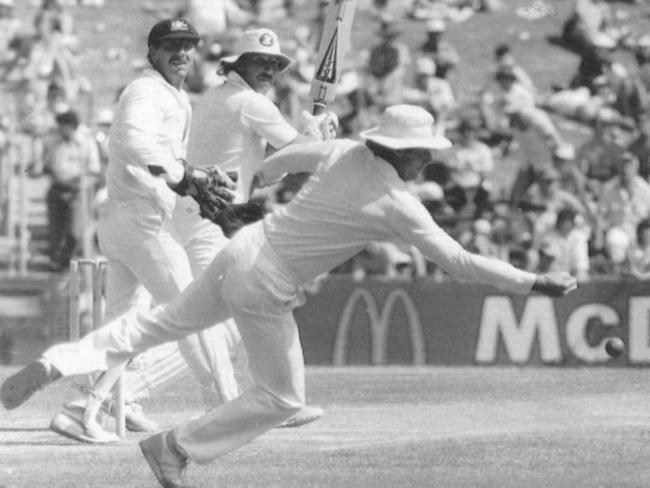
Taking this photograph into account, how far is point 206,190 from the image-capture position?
8.80 m

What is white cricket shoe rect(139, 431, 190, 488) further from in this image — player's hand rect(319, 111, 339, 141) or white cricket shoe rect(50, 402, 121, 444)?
player's hand rect(319, 111, 339, 141)

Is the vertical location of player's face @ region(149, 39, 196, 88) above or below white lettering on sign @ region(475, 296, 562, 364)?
above

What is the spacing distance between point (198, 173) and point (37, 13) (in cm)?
1362

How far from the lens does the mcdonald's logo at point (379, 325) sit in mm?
16938

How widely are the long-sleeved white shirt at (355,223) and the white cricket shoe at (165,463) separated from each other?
3.10 ft

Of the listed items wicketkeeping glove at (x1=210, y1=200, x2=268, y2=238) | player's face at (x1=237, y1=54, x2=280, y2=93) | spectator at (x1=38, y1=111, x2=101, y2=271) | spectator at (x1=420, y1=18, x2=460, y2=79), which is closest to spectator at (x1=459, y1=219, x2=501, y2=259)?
spectator at (x1=420, y1=18, x2=460, y2=79)

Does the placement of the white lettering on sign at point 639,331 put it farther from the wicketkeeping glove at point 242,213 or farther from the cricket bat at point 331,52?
the wicketkeeping glove at point 242,213

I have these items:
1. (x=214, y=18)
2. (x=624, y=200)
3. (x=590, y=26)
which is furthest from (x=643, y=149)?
(x=214, y=18)

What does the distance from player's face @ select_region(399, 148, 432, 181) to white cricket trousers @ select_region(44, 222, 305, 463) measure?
67cm

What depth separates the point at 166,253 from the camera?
9.84 meters

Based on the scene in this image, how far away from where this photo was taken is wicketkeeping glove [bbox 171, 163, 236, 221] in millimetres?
8797

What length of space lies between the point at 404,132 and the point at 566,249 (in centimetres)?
985

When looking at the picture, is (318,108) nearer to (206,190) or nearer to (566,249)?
(206,190)

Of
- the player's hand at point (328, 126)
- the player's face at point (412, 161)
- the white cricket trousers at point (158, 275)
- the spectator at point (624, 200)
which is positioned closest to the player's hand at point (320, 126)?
the player's hand at point (328, 126)
